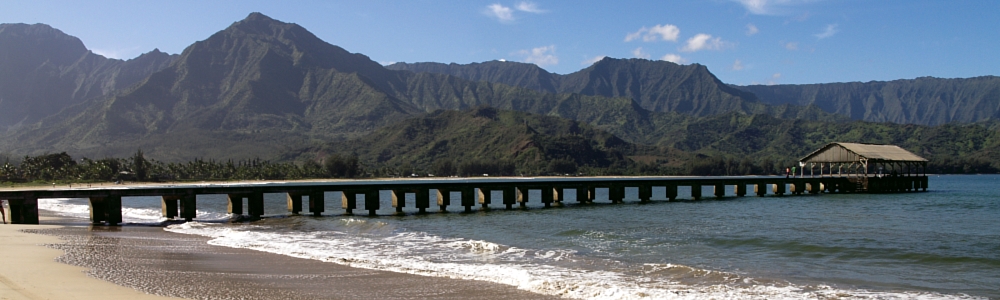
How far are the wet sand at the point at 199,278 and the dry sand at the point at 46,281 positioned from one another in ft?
0.05

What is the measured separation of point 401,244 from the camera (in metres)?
25.7

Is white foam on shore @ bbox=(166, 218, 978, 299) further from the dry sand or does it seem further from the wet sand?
the dry sand

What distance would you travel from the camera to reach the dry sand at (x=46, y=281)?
42.4ft

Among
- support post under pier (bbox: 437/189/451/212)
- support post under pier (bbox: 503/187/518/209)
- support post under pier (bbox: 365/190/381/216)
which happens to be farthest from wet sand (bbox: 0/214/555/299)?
support post under pier (bbox: 503/187/518/209)

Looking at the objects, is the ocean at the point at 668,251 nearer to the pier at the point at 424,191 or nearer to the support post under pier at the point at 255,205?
the support post under pier at the point at 255,205

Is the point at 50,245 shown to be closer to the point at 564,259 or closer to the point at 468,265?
the point at 468,265

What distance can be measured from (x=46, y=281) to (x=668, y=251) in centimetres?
1688

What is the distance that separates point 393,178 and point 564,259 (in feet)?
539

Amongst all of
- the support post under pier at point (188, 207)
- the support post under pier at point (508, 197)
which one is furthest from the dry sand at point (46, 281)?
the support post under pier at point (508, 197)

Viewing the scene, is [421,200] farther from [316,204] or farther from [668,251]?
[668,251]

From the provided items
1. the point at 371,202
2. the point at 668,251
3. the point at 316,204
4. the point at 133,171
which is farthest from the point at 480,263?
the point at 133,171

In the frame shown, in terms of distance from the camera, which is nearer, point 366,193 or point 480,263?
point 480,263

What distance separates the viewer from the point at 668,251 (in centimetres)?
2347

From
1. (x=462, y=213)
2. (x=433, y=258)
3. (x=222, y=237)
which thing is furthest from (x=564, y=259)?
(x=462, y=213)
